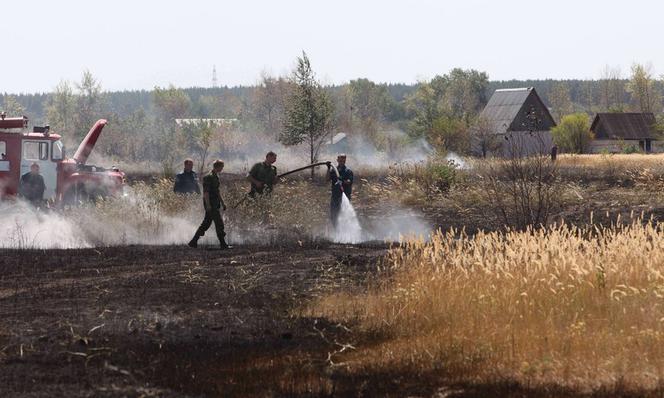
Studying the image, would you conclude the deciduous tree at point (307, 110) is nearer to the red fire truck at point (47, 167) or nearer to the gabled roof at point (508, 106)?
the red fire truck at point (47, 167)

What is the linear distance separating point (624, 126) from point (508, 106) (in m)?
11.9

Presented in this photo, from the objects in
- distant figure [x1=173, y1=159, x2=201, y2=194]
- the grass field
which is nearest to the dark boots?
the grass field

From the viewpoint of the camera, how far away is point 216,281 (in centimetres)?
1421

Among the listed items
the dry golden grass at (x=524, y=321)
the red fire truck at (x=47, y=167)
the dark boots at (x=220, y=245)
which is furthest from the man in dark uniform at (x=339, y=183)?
the dry golden grass at (x=524, y=321)

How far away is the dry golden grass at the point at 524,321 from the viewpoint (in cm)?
879

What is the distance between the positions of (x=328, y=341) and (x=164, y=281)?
4529 millimetres

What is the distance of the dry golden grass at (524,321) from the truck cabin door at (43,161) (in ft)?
42.5

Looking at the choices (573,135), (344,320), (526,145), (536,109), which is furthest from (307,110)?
(536,109)

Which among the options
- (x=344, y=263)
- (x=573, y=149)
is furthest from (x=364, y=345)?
(x=573, y=149)

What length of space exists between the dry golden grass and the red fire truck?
12.9 metres

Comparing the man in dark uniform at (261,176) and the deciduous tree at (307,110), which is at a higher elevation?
the deciduous tree at (307,110)

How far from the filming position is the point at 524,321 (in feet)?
33.9

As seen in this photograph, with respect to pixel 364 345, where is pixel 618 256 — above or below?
above

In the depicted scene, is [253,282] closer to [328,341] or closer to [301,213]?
[328,341]
